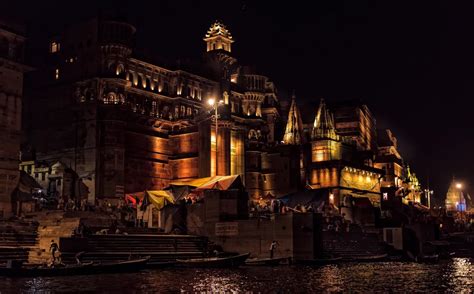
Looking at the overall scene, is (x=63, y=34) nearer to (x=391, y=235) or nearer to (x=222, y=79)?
(x=222, y=79)

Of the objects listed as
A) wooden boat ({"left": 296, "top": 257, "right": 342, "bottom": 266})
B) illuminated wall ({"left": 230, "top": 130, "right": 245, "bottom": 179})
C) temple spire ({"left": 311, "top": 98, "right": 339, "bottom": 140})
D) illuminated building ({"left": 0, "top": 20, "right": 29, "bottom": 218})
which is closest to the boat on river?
wooden boat ({"left": 296, "top": 257, "right": 342, "bottom": 266})

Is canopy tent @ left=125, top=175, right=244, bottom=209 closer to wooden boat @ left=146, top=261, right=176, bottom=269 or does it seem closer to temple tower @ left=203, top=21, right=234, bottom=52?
wooden boat @ left=146, top=261, right=176, bottom=269

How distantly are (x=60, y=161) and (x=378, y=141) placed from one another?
92142 millimetres

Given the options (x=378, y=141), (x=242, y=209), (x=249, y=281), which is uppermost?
(x=378, y=141)

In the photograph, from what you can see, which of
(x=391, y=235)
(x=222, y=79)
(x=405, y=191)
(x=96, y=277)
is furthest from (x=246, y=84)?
(x=96, y=277)

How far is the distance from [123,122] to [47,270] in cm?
4499

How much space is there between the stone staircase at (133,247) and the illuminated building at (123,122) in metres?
28.6

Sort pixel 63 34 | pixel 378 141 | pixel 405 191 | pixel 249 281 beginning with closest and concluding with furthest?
1. pixel 249 281
2. pixel 63 34
3. pixel 405 191
4. pixel 378 141

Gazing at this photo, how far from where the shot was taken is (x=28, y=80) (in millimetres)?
85812

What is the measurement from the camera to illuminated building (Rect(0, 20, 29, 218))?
180ft

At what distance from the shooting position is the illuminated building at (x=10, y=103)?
5480cm

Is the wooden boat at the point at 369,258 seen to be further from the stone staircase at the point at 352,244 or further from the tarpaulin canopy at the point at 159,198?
the tarpaulin canopy at the point at 159,198


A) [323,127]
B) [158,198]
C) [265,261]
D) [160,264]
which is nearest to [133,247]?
[160,264]

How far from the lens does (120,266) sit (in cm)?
3562
